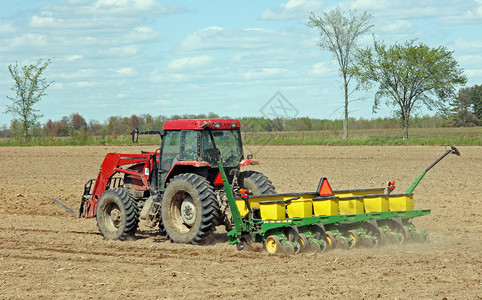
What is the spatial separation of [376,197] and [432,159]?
1773 cm

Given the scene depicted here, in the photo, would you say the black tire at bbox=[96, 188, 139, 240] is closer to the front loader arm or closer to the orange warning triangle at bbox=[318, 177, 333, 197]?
the front loader arm

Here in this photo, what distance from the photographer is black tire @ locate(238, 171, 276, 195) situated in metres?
11.6

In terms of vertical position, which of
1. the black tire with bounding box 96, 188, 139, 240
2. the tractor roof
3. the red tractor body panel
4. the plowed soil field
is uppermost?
the tractor roof

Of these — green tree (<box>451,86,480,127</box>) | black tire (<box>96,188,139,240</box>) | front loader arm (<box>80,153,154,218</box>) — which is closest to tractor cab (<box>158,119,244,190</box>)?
front loader arm (<box>80,153,154,218</box>)

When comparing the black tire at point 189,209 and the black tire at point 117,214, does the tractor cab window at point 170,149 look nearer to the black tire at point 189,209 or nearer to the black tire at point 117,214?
the black tire at point 189,209

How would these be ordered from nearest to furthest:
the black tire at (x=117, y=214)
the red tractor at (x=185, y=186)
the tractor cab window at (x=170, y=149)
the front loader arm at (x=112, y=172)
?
the red tractor at (x=185, y=186) < the tractor cab window at (x=170, y=149) < the black tire at (x=117, y=214) < the front loader arm at (x=112, y=172)

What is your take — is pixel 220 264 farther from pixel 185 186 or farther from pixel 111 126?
pixel 111 126

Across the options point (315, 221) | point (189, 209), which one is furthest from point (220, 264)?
point (189, 209)

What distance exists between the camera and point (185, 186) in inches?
432

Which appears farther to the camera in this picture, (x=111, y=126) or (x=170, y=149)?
(x=111, y=126)

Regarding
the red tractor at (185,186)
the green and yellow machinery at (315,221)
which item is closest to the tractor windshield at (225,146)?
the red tractor at (185,186)

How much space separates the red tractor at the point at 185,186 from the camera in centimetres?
1088

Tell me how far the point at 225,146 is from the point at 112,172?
2864mm

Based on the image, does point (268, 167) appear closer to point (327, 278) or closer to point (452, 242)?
point (452, 242)
